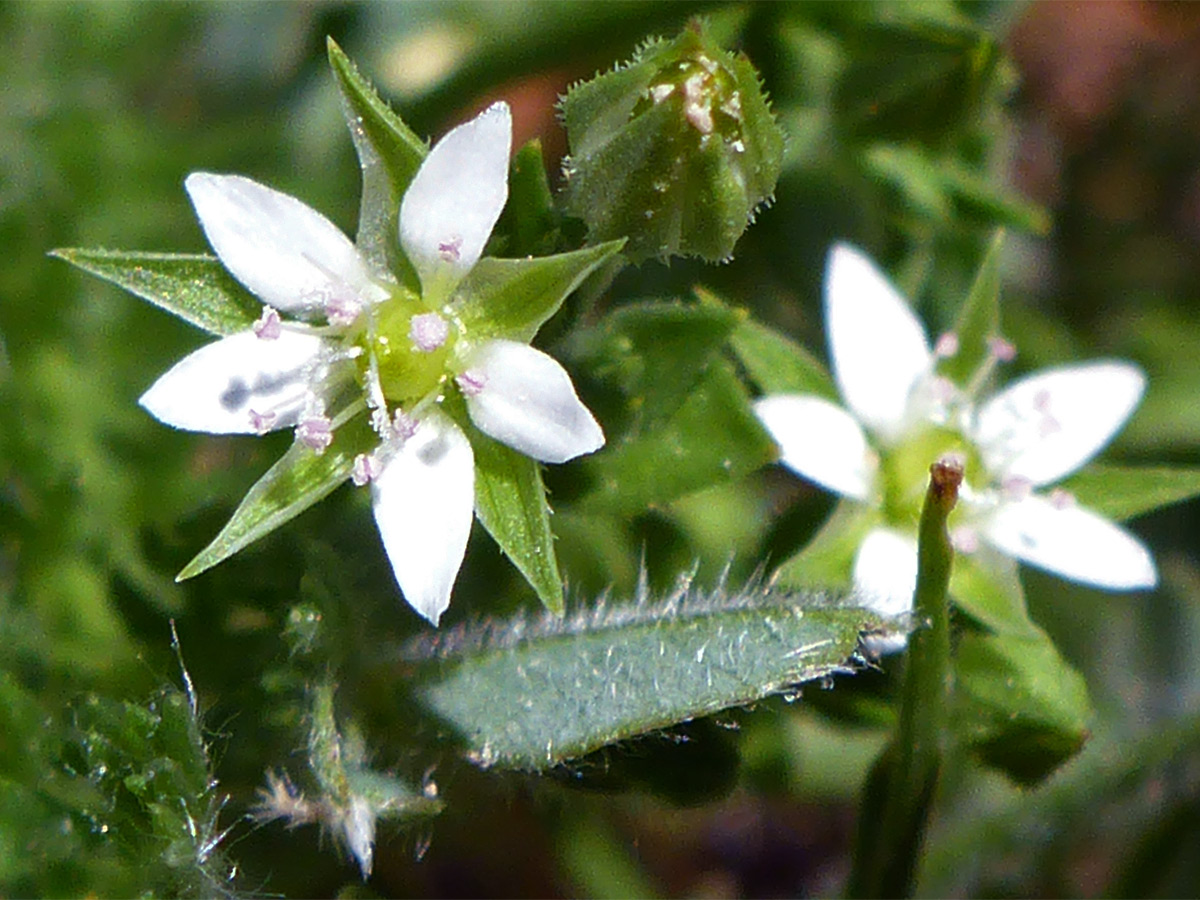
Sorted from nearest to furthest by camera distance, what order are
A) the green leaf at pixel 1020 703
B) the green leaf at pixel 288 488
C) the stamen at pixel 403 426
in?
the green leaf at pixel 288 488 < the stamen at pixel 403 426 < the green leaf at pixel 1020 703

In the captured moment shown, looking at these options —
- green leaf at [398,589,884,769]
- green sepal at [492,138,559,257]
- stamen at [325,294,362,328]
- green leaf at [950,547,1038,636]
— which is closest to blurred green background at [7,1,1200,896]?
green leaf at [398,589,884,769]

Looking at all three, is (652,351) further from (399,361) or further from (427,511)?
(427,511)

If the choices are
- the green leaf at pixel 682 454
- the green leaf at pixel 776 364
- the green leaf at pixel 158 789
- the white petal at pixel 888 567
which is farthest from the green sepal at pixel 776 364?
the green leaf at pixel 158 789

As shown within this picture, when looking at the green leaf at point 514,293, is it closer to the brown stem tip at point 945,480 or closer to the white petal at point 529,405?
the white petal at point 529,405

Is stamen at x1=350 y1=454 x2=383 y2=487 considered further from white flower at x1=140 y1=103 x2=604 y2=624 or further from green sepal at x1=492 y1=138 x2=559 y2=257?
green sepal at x1=492 y1=138 x2=559 y2=257

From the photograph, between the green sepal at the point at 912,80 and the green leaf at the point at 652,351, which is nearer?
the green leaf at the point at 652,351

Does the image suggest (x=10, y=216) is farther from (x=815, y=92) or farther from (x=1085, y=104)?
(x=1085, y=104)

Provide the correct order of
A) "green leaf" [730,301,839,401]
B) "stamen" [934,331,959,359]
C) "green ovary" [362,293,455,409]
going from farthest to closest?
1. "stamen" [934,331,959,359]
2. "green leaf" [730,301,839,401]
3. "green ovary" [362,293,455,409]
